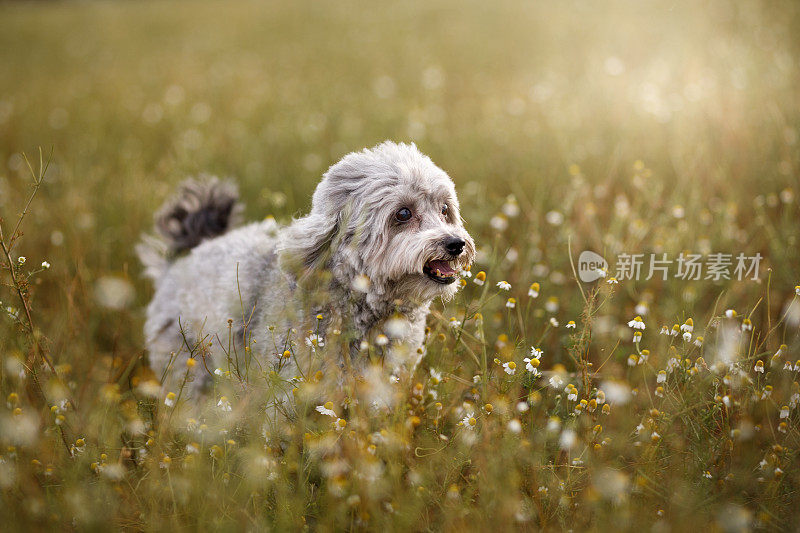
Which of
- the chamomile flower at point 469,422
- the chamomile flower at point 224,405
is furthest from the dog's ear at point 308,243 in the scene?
the chamomile flower at point 469,422

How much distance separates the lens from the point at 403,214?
331cm

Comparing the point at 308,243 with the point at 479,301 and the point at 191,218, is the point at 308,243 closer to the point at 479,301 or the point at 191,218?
the point at 479,301

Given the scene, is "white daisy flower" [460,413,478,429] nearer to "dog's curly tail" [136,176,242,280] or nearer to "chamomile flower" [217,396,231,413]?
"chamomile flower" [217,396,231,413]

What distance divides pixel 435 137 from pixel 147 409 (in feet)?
Answer: 16.6

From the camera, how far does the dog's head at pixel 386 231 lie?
313cm

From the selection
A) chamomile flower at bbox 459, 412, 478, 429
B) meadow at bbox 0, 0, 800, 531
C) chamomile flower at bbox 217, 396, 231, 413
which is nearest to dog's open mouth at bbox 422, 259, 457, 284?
meadow at bbox 0, 0, 800, 531

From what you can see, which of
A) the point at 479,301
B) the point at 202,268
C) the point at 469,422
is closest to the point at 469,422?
the point at 469,422

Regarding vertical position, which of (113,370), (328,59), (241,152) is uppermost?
(328,59)

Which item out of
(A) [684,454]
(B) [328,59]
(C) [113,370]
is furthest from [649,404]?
(B) [328,59]

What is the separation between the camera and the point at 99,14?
24.1m

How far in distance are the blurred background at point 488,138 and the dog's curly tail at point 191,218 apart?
410mm

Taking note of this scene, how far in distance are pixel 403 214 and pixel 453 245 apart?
427mm

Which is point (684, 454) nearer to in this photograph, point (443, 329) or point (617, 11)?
point (443, 329)

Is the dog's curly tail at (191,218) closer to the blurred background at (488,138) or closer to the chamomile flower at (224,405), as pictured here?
the blurred background at (488,138)
